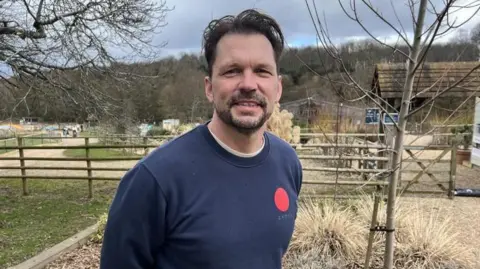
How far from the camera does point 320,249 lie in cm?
431

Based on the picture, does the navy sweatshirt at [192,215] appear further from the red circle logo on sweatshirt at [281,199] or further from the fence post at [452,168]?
the fence post at [452,168]

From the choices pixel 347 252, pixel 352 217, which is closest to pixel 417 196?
pixel 352 217

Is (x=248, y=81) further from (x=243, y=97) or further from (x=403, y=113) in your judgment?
(x=403, y=113)

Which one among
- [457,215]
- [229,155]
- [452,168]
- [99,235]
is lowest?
[457,215]

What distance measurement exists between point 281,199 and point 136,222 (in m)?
0.52

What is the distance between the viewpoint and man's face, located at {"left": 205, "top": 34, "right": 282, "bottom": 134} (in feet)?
4.40

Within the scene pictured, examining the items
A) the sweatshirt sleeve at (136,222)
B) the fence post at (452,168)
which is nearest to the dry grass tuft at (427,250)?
the sweatshirt sleeve at (136,222)

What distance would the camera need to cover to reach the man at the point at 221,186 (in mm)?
1210

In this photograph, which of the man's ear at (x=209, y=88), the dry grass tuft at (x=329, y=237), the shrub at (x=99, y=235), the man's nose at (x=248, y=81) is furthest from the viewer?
the shrub at (x=99, y=235)

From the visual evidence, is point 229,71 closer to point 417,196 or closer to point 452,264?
point 452,264

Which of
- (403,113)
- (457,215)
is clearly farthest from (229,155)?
(457,215)

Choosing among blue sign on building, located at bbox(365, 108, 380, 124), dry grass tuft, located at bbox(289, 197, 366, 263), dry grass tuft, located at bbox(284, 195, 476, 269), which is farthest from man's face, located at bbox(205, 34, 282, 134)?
dry grass tuft, located at bbox(289, 197, 366, 263)

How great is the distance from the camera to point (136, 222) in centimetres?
120

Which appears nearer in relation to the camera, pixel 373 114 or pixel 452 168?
pixel 373 114
